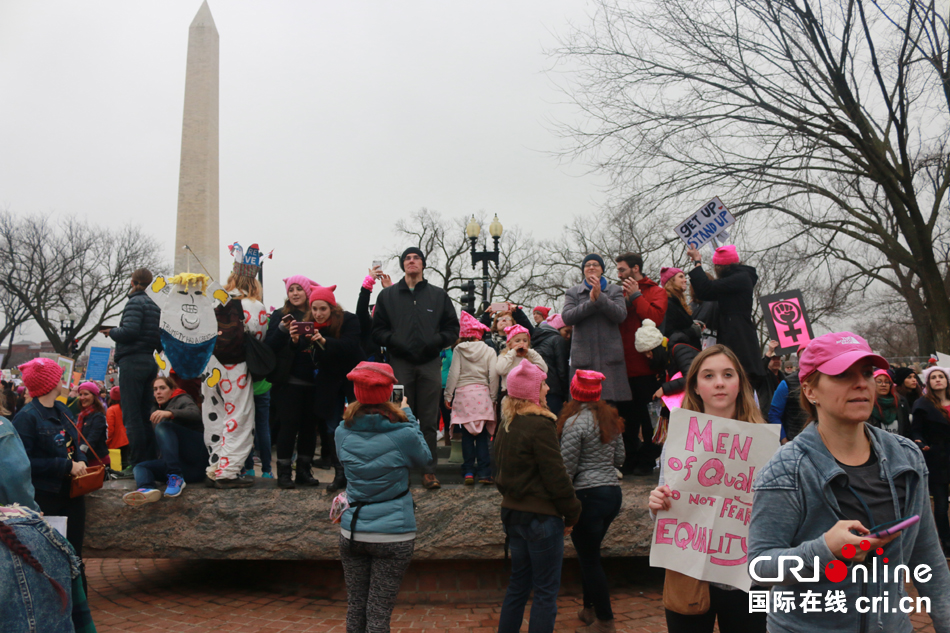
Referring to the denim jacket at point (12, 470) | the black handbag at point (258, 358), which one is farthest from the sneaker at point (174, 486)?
the denim jacket at point (12, 470)

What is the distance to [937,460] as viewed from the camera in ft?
23.3

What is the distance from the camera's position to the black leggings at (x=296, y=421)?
5.83m

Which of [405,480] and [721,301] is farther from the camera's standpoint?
[721,301]

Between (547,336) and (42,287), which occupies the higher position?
(42,287)

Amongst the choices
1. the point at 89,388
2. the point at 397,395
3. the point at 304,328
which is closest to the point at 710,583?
the point at 397,395

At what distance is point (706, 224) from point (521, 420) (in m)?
4.02

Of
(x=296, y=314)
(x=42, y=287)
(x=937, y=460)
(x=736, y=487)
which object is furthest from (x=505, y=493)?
(x=42, y=287)

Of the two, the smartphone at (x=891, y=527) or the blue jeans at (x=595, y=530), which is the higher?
the smartphone at (x=891, y=527)

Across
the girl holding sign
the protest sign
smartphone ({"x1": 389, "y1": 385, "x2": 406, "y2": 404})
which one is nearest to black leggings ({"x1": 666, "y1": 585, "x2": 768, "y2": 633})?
the girl holding sign

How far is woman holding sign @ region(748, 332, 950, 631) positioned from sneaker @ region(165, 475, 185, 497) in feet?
16.3

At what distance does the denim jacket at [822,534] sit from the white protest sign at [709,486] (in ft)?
2.54

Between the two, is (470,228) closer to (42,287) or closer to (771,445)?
(771,445)

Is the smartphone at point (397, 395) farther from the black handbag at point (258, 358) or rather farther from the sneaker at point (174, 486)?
the sneaker at point (174, 486)

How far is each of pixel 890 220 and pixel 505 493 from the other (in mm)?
15269
